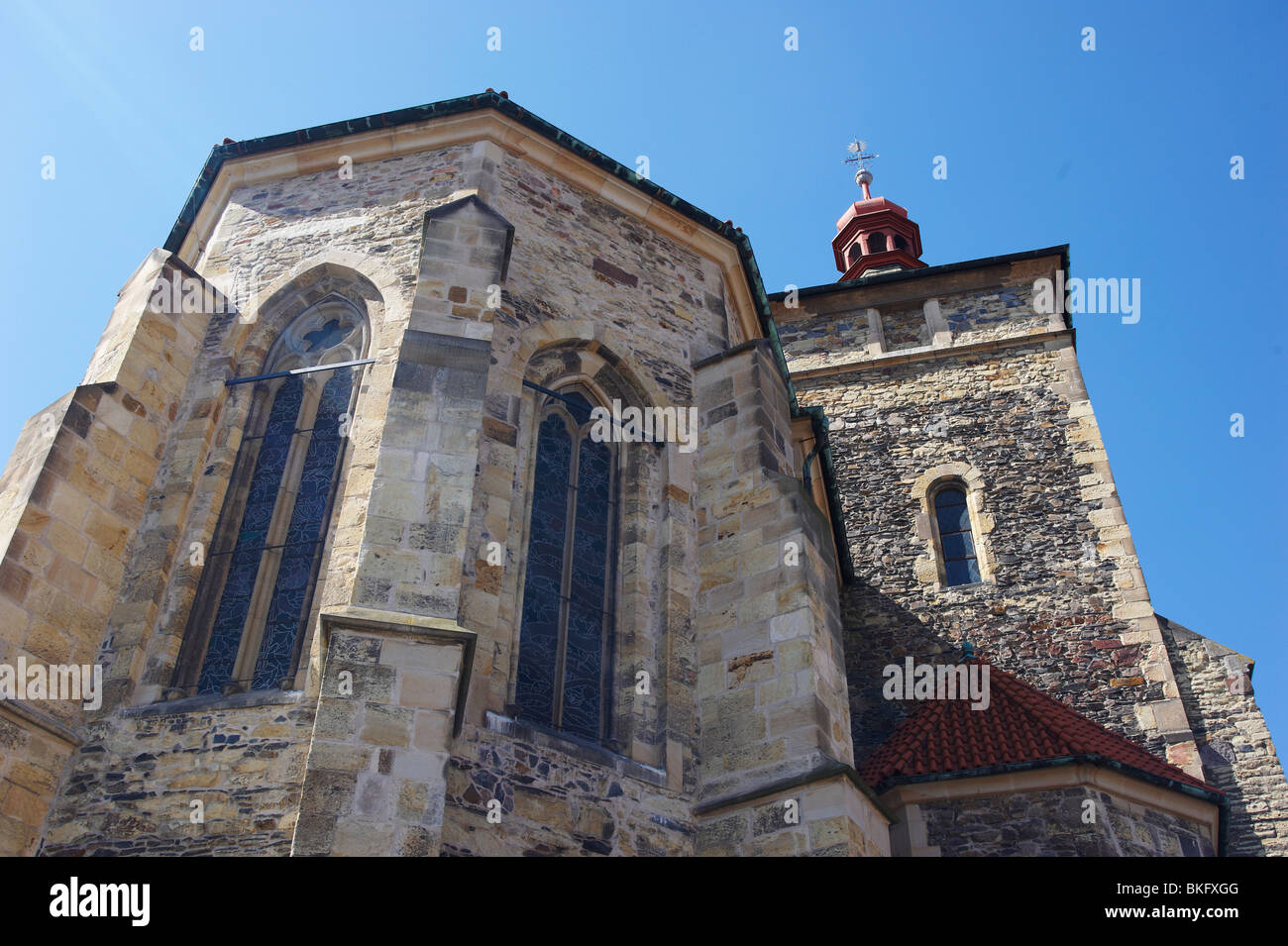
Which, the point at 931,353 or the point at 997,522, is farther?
the point at 931,353

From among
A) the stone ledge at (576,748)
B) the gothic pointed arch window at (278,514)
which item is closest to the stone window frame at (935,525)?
the stone ledge at (576,748)

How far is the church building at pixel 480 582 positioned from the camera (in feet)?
23.9

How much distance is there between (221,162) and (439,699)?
6636 millimetres

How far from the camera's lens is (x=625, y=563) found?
9.42 metres

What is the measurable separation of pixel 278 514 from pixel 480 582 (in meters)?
1.62

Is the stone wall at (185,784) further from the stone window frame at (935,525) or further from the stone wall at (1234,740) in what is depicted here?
the stone window frame at (935,525)

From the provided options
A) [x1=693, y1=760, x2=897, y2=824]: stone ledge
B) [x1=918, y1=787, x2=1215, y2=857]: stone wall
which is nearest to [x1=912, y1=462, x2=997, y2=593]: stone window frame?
[x1=918, y1=787, x2=1215, y2=857]: stone wall

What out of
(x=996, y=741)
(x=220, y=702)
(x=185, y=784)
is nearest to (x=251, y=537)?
(x=220, y=702)

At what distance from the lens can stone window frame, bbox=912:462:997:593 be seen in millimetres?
15430

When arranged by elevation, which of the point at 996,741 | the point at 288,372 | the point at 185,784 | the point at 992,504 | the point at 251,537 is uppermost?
the point at 992,504

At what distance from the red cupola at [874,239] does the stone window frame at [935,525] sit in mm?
8863

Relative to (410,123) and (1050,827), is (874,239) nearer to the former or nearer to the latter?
(410,123)
